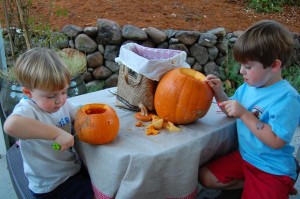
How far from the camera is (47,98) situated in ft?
4.99

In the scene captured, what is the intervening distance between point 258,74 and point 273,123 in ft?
0.90

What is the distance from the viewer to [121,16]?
Result: 471cm

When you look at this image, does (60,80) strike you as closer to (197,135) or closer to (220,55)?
(197,135)

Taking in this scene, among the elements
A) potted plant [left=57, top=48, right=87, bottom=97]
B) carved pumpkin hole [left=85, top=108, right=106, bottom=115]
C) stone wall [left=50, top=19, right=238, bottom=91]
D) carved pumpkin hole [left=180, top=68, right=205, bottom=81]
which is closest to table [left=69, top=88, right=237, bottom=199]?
carved pumpkin hole [left=85, top=108, right=106, bottom=115]

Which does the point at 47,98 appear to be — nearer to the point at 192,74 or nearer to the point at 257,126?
the point at 192,74

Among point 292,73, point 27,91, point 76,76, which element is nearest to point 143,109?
point 27,91

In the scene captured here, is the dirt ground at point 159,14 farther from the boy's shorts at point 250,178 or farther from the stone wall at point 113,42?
the boy's shorts at point 250,178

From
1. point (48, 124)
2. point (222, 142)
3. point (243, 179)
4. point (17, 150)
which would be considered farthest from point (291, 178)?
point (17, 150)

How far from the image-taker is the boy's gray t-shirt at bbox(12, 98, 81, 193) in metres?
1.58

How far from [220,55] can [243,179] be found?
2.83m

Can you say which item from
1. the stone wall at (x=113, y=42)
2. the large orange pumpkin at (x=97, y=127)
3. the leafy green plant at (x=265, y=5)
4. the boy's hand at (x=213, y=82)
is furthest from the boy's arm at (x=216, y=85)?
the leafy green plant at (x=265, y=5)

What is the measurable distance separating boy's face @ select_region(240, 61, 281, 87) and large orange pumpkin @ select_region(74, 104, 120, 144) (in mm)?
758

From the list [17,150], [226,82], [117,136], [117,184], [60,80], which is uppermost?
[60,80]

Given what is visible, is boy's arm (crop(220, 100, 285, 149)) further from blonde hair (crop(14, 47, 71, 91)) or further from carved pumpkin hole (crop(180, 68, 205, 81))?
blonde hair (crop(14, 47, 71, 91))
